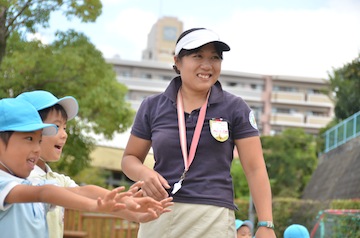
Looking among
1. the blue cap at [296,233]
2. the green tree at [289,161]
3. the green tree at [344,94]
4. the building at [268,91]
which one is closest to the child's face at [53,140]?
the blue cap at [296,233]

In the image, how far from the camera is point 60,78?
1589 cm

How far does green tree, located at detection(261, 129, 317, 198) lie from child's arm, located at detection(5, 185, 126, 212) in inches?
1423

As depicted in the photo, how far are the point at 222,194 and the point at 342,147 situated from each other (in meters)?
27.8

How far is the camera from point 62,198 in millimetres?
2820

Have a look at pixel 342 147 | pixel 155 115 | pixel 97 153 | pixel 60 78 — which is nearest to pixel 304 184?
pixel 342 147

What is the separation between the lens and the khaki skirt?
11.9 feet

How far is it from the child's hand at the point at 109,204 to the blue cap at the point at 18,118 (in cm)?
54

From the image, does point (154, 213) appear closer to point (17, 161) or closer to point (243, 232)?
point (17, 161)

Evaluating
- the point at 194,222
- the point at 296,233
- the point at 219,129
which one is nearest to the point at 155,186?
the point at 194,222

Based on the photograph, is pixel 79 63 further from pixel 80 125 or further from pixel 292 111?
pixel 292 111

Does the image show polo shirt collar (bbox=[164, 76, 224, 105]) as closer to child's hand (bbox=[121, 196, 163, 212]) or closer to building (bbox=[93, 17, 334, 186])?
child's hand (bbox=[121, 196, 163, 212])

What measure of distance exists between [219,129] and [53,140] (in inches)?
36.1

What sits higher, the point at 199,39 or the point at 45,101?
the point at 199,39

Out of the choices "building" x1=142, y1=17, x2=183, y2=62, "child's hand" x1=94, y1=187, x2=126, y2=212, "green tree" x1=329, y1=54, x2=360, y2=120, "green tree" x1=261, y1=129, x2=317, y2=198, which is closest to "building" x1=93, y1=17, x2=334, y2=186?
"building" x1=142, y1=17, x2=183, y2=62
